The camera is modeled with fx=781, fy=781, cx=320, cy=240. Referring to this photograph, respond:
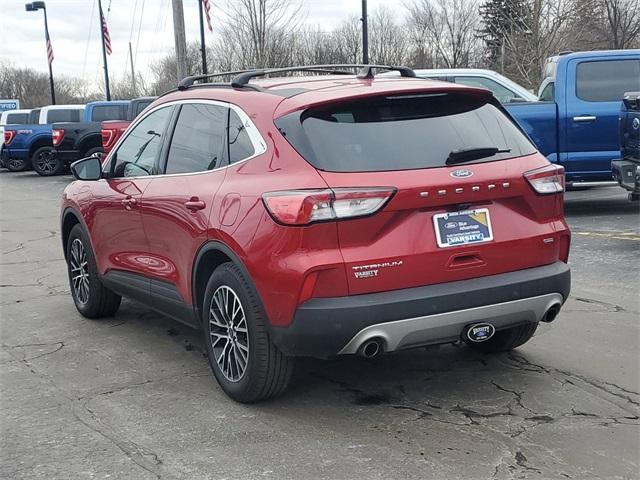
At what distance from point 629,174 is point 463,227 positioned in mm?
5364

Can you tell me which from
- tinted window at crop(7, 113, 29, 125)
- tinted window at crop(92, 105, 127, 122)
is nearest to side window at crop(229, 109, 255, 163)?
tinted window at crop(92, 105, 127, 122)

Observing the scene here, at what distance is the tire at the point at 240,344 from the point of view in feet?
13.1

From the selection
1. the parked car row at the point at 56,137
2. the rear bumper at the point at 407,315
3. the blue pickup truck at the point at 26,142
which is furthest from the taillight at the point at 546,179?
the blue pickup truck at the point at 26,142

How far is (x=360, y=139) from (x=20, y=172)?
24742mm

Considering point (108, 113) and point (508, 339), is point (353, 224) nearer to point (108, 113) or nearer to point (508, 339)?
point (508, 339)

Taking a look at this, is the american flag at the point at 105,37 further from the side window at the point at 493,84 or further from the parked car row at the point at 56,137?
the side window at the point at 493,84

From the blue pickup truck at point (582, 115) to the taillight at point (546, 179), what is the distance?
238 inches

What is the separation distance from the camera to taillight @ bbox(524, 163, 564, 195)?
4125 mm

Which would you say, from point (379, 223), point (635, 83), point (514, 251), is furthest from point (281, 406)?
point (635, 83)

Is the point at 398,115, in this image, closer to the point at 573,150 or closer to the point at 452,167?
the point at 452,167

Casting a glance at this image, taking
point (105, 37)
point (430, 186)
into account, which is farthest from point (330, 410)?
point (105, 37)

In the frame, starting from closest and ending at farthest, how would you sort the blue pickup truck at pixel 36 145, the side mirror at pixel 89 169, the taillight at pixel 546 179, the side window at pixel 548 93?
the taillight at pixel 546 179 → the side mirror at pixel 89 169 → the side window at pixel 548 93 → the blue pickup truck at pixel 36 145

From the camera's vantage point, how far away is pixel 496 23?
1351 inches

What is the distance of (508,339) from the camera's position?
16.1 ft
